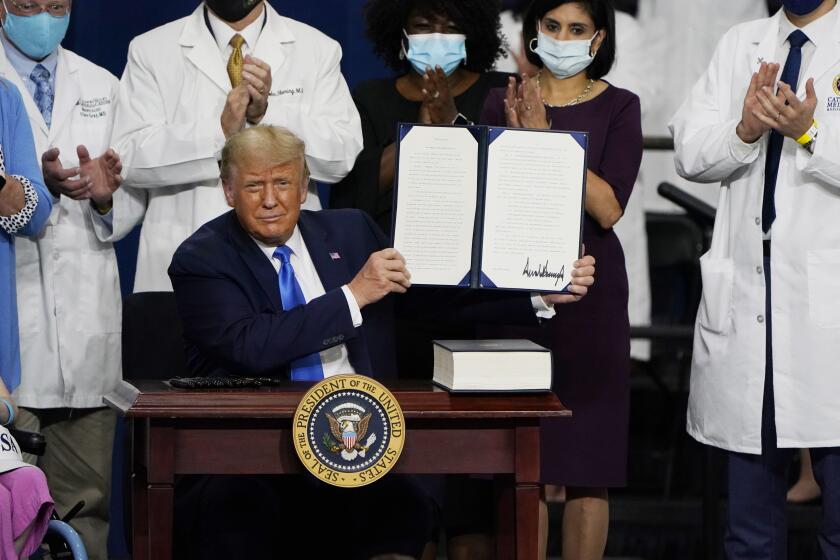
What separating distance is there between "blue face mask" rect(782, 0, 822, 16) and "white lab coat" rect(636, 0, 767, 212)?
78.1 inches

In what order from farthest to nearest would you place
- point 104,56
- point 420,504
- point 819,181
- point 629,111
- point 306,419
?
1. point 104,56
2. point 629,111
3. point 819,181
4. point 420,504
5. point 306,419

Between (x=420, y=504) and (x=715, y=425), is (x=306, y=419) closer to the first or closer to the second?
(x=420, y=504)

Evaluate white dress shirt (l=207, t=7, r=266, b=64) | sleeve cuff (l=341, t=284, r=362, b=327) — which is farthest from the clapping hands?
white dress shirt (l=207, t=7, r=266, b=64)

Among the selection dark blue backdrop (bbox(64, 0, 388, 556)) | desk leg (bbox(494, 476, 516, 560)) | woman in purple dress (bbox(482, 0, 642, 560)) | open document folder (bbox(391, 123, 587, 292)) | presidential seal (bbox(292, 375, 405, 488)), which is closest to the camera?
presidential seal (bbox(292, 375, 405, 488))

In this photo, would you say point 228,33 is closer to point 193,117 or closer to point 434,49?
point 193,117

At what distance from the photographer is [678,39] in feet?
18.8

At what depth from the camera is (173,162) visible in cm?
394

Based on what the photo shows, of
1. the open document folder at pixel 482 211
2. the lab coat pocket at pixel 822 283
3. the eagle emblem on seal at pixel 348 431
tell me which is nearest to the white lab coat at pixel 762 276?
the lab coat pocket at pixel 822 283

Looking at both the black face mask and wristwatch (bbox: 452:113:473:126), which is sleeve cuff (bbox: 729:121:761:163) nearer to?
wristwatch (bbox: 452:113:473:126)

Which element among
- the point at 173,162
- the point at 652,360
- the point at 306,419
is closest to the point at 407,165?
the point at 306,419

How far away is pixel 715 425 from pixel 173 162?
5.50 ft

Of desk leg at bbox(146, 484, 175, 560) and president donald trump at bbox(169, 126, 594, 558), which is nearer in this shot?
desk leg at bbox(146, 484, 175, 560)

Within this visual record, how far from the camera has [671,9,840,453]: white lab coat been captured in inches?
141
